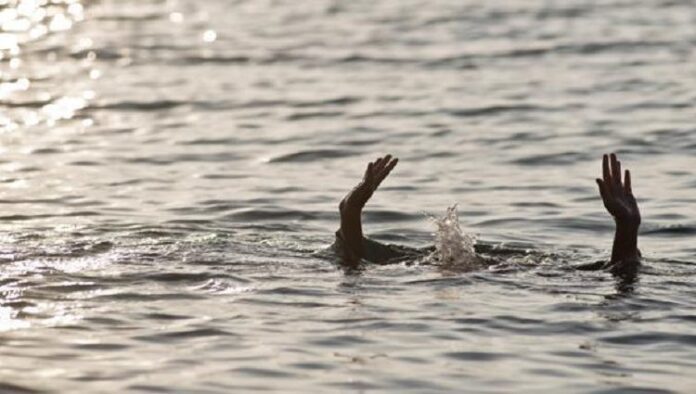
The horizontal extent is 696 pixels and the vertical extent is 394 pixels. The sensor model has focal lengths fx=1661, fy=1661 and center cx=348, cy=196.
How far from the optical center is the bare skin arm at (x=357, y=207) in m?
11.2

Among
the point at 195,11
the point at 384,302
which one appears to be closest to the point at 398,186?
the point at 384,302

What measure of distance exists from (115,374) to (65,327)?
1006mm

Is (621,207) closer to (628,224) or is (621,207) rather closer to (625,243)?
(628,224)

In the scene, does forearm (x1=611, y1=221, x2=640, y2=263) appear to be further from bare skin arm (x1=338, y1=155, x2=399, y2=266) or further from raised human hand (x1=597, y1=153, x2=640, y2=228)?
bare skin arm (x1=338, y1=155, x2=399, y2=266)

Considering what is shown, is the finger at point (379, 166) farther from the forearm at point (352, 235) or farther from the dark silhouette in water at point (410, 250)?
the forearm at point (352, 235)

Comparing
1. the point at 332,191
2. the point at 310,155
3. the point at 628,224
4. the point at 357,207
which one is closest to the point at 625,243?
the point at 628,224

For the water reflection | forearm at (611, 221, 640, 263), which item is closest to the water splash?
forearm at (611, 221, 640, 263)

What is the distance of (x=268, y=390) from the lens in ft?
28.0

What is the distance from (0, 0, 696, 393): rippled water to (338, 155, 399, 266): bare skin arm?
0.28 metres

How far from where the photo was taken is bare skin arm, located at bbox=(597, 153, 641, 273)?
1081cm

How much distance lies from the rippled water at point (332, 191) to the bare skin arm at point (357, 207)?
11.2 inches

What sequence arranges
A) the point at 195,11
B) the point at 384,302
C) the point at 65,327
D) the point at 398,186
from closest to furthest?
the point at 65,327
the point at 384,302
the point at 398,186
the point at 195,11

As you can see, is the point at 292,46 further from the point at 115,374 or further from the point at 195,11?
the point at 115,374

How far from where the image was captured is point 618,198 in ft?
35.7
